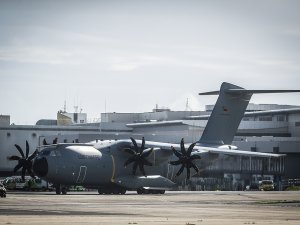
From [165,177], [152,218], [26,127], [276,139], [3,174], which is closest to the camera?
[152,218]

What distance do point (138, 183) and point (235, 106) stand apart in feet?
→ 52.4

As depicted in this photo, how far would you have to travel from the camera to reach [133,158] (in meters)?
83.0

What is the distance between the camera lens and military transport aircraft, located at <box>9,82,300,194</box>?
260ft

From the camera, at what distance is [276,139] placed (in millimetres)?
128125

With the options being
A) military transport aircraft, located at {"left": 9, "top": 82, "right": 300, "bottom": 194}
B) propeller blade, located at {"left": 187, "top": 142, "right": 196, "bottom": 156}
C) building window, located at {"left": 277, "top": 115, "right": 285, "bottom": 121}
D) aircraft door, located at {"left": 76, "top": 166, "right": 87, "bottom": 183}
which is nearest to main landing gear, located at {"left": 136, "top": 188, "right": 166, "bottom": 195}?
military transport aircraft, located at {"left": 9, "top": 82, "right": 300, "bottom": 194}

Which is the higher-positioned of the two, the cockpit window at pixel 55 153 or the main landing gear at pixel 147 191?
the cockpit window at pixel 55 153

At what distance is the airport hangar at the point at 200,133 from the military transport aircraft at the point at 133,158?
A: 11.0 feet

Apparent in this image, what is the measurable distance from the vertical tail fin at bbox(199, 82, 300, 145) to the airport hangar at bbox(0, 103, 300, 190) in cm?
506

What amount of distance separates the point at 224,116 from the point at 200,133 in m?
49.0

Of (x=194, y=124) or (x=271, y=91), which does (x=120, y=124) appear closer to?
(x=194, y=124)

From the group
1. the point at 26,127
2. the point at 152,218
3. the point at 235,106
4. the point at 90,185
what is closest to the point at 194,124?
the point at 26,127

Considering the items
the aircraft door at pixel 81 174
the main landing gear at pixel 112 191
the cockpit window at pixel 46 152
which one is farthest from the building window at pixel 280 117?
the cockpit window at pixel 46 152

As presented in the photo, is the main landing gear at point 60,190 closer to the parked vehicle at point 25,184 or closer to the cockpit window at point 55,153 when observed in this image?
the cockpit window at point 55,153

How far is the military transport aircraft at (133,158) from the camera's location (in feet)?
260
